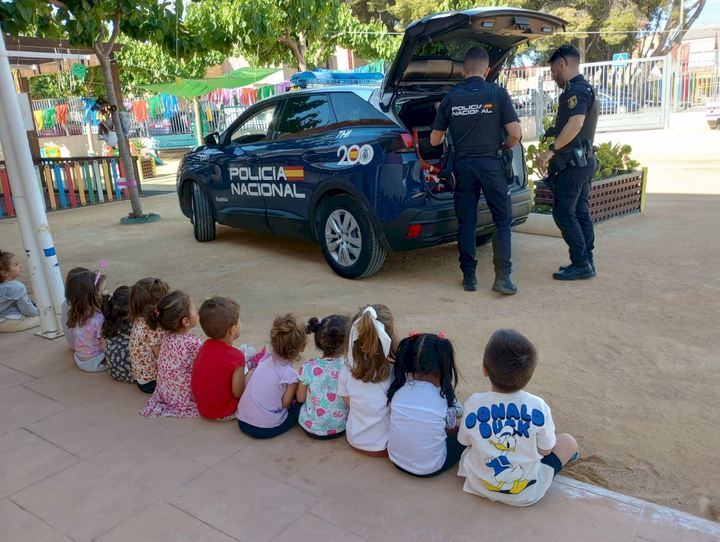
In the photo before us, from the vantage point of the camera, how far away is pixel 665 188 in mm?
10156

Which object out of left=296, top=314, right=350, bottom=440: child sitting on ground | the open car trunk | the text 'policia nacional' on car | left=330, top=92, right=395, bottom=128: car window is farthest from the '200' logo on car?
left=296, top=314, right=350, bottom=440: child sitting on ground

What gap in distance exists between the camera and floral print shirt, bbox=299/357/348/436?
2.99m

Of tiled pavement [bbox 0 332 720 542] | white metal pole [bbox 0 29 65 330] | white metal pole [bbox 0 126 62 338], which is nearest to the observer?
tiled pavement [bbox 0 332 720 542]

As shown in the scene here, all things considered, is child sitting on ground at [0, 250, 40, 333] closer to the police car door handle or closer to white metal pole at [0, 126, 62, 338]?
white metal pole at [0, 126, 62, 338]

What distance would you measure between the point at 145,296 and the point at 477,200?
9.24 feet

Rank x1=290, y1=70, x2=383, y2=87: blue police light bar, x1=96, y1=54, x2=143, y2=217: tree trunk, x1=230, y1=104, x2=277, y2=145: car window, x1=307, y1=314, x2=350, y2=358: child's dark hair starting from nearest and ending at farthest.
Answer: x1=307, y1=314, x2=350, y2=358: child's dark hair → x1=230, y1=104, x2=277, y2=145: car window → x1=96, y1=54, x2=143, y2=217: tree trunk → x1=290, y1=70, x2=383, y2=87: blue police light bar

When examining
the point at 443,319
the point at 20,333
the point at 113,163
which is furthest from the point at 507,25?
the point at 113,163

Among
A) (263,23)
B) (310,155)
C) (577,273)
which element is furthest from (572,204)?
(263,23)

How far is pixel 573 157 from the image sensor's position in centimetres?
518

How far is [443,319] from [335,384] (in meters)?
1.81

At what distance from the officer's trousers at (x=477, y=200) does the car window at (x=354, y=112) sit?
2.55ft

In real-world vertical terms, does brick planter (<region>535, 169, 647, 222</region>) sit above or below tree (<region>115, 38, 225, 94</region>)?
below

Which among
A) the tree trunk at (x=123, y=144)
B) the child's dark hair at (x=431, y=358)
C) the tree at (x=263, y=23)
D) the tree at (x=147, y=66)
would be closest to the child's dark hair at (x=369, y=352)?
the child's dark hair at (x=431, y=358)

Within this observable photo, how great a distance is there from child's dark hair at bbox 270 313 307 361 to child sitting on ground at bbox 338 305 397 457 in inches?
10.3
